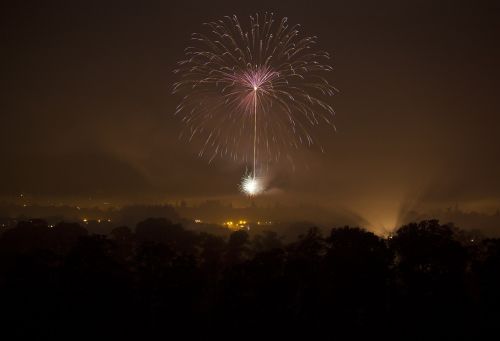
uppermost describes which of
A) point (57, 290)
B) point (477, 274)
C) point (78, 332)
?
point (477, 274)

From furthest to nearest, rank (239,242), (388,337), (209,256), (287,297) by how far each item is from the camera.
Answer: (239,242) → (209,256) → (287,297) → (388,337)

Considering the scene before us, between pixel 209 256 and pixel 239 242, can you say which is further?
pixel 239 242

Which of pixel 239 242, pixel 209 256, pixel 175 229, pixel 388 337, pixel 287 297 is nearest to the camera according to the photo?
pixel 388 337

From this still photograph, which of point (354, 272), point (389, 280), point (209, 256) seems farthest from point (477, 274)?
point (209, 256)

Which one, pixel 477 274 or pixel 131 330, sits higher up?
pixel 477 274

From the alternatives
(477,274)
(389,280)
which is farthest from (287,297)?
A: (477,274)

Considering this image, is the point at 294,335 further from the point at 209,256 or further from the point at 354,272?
the point at 209,256
